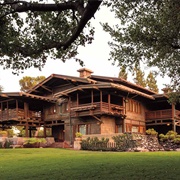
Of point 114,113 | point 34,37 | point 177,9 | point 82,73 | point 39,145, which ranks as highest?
point 82,73

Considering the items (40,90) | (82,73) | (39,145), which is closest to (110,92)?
(82,73)

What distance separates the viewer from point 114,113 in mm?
29625

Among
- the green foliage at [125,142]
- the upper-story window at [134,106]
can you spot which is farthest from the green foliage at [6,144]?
the upper-story window at [134,106]

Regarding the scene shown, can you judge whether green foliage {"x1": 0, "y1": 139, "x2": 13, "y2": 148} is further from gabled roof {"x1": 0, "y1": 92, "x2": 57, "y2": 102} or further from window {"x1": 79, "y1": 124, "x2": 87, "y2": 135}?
window {"x1": 79, "y1": 124, "x2": 87, "y2": 135}

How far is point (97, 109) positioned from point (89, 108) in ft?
2.66

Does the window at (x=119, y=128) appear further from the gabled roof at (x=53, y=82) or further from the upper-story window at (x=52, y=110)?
the upper-story window at (x=52, y=110)

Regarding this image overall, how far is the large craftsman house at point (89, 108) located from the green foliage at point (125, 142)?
A: 4.53 m

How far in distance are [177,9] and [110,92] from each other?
20958 millimetres

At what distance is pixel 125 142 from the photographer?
24.3 meters

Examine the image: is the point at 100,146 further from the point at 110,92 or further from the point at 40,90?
the point at 40,90

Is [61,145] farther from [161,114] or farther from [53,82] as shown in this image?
[161,114]

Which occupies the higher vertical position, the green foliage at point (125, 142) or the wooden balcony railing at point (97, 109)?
the wooden balcony railing at point (97, 109)

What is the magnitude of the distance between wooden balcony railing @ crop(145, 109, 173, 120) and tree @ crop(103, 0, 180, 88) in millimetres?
21385

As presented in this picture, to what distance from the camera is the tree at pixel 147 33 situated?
9.51m
